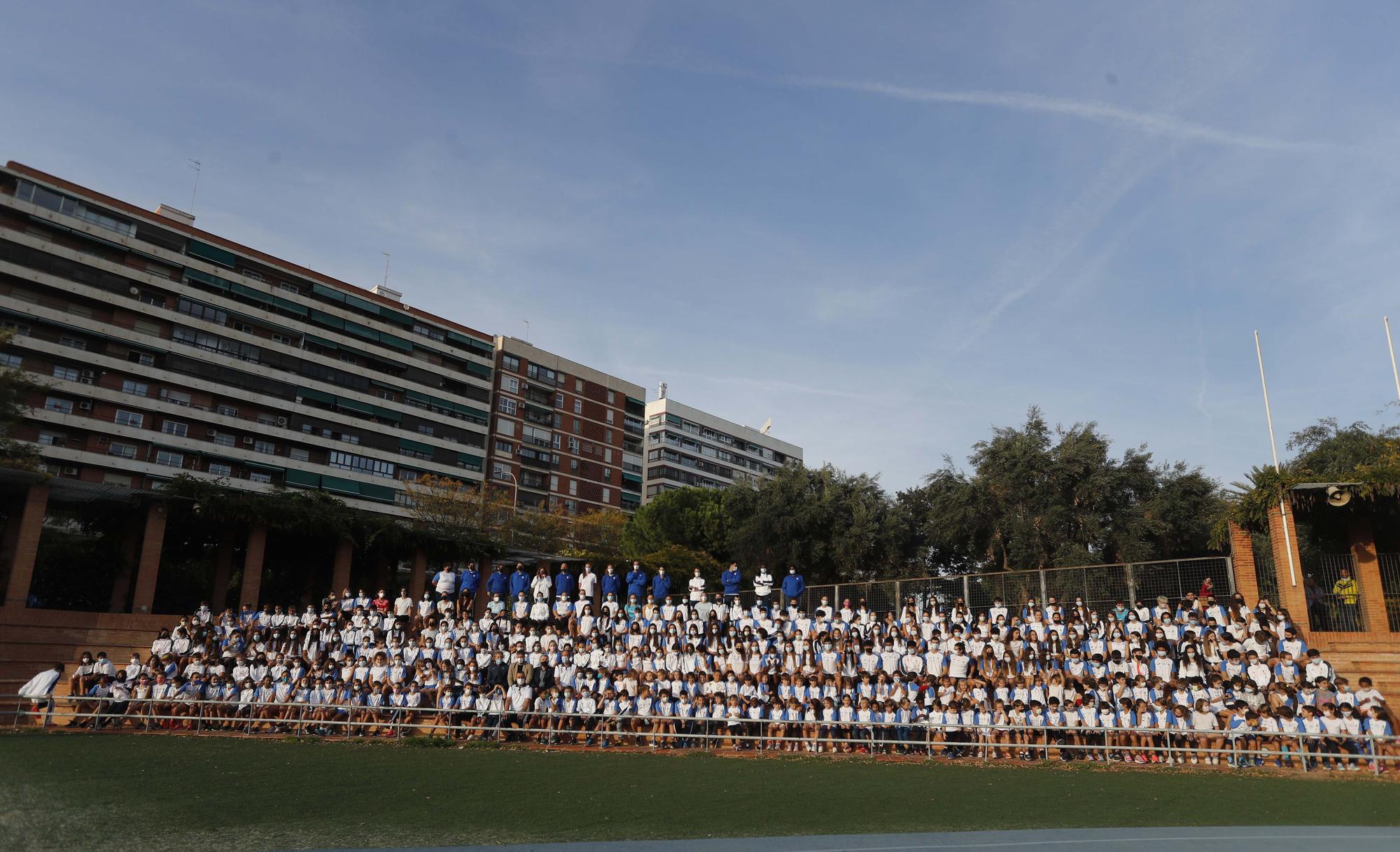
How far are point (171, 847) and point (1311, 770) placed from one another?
15.6 m

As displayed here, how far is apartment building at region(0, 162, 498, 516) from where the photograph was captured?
52625 millimetres

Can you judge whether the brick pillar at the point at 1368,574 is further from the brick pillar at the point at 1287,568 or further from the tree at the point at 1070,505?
the tree at the point at 1070,505

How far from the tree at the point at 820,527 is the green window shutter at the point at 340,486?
3291 cm

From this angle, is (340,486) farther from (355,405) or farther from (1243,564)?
(1243,564)

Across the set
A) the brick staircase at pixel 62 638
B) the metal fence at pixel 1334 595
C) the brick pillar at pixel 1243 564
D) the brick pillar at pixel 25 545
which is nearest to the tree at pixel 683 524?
the brick staircase at pixel 62 638

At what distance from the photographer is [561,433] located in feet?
261

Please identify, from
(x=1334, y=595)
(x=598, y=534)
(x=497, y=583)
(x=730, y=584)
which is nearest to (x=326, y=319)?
(x=598, y=534)

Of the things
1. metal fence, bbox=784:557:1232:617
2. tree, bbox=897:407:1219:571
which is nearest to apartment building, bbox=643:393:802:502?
tree, bbox=897:407:1219:571

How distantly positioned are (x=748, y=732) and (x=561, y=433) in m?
62.9

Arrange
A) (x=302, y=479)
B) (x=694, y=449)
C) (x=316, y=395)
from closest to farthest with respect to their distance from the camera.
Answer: (x=302, y=479) → (x=316, y=395) → (x=694, y=449)

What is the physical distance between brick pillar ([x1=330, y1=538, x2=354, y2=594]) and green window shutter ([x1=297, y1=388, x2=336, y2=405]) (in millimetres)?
32987

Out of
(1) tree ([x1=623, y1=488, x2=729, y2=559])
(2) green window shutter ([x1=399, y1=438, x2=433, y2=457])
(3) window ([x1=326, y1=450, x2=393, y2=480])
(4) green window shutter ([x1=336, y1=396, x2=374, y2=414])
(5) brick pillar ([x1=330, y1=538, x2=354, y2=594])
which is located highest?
(4) green window shutter ([x1=336, y1=396, x2=374, y2=414])

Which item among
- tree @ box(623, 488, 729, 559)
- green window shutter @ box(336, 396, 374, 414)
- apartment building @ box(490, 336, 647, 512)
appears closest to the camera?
green window shutter @ box(336, 396, 374, 414)

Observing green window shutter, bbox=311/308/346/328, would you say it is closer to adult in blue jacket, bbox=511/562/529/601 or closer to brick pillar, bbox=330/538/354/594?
brick pillar, bbox=330/538/354/594
